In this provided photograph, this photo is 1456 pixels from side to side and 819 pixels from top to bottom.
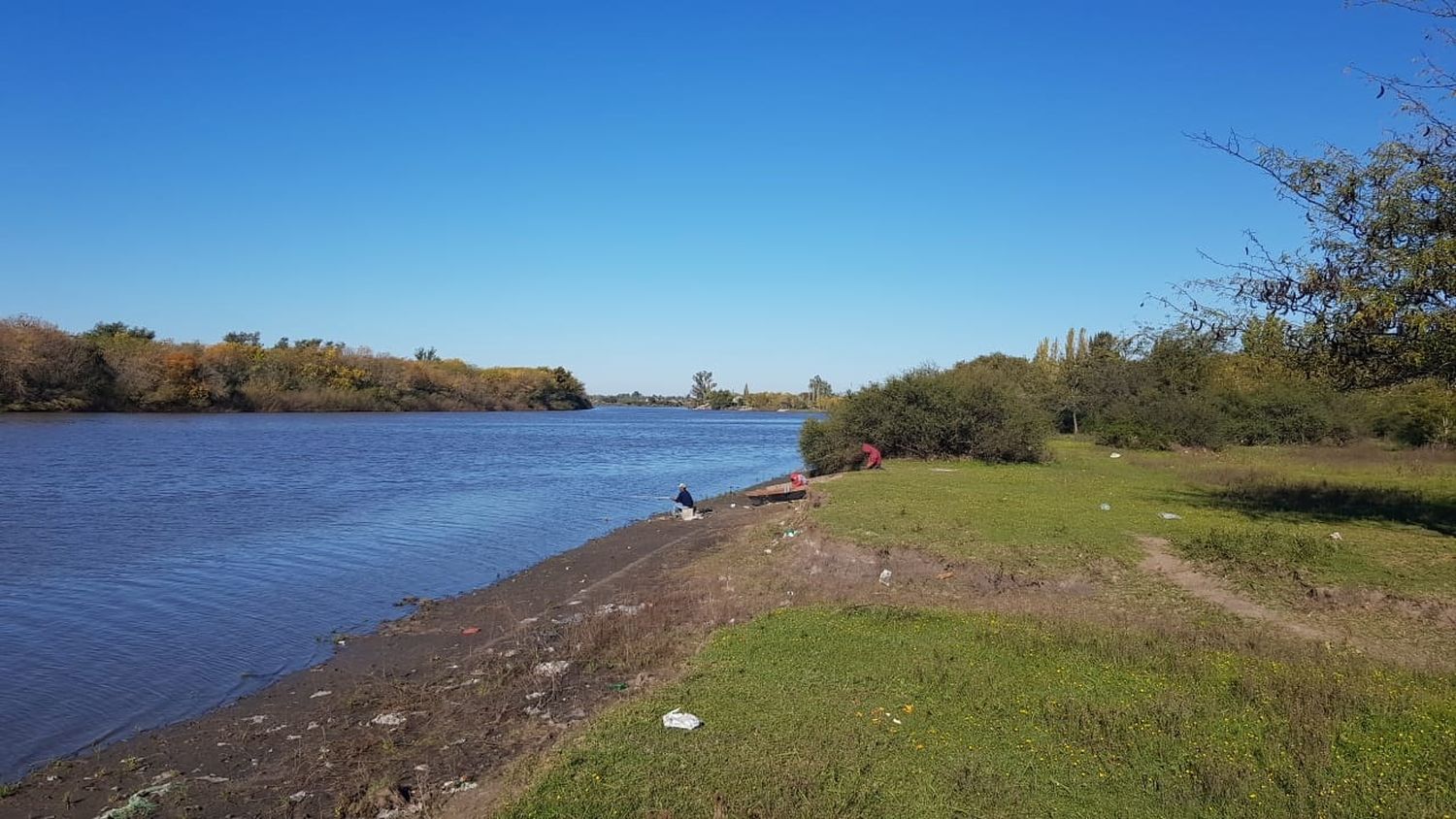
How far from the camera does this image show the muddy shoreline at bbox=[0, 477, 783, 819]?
7566 mm

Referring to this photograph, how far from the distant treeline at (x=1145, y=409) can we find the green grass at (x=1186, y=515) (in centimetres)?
285

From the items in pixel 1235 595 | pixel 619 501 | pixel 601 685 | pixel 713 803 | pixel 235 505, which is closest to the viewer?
pixel 713 803

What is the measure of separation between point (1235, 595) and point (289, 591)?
660 inches

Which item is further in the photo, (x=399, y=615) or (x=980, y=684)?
(x=399, y=615)

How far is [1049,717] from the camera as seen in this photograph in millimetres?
7789

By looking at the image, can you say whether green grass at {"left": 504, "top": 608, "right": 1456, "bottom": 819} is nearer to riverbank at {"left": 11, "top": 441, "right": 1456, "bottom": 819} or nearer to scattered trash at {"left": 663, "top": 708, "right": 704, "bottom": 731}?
riverbank at {"left": 11, "top": 441, "right": 1456, "bottom": 819}

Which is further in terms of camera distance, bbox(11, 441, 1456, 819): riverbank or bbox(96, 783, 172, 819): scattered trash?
bbox(96, 783, 172, 819): scattered trash

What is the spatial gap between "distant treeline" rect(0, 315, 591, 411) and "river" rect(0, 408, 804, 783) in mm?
30041


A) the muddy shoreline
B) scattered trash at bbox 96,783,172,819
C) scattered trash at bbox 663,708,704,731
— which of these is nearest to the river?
the muddy shoreline

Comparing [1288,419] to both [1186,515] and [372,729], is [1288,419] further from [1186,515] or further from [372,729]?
[372,729]

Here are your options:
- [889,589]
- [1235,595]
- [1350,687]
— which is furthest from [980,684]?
[1235,595]

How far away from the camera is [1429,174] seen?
14.3 meters

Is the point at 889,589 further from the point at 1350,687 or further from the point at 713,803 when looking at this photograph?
the point at 713,803

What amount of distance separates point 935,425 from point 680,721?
2713 cm
